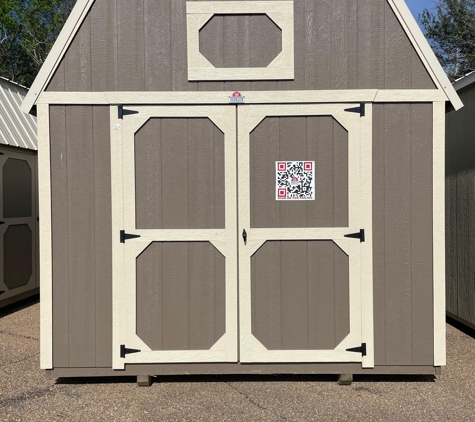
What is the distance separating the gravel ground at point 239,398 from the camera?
3.34 m

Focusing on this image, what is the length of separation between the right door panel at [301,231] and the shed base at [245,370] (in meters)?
0.08

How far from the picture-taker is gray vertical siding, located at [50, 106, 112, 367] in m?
3.81

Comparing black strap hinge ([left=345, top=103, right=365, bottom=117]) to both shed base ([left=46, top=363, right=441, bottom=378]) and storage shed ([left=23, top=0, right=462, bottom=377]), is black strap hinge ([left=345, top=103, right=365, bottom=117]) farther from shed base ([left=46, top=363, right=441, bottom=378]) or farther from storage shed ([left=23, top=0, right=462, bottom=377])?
shed base ([left=46, top=363, right=441, bottom=378])

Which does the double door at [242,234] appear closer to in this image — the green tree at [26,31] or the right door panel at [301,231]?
the right door panel at [301,231]

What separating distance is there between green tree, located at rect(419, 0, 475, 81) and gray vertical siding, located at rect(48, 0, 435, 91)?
54.4 feet

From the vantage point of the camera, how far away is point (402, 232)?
3.83 meters

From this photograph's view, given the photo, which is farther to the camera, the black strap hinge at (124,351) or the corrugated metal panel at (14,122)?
the corrugated metal panel at (14,122)

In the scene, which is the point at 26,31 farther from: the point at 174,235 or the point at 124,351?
the point at 124,351

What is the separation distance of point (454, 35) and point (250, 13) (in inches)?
707

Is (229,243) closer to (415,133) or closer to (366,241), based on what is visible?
(366,241)

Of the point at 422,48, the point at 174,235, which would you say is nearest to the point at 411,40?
the point at 422,48

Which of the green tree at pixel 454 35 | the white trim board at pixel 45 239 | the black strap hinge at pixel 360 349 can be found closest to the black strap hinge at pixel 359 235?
the black strap hinge at pixel 360 349

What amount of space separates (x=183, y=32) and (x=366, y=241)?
7.65 feet

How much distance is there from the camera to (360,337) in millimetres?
3824
